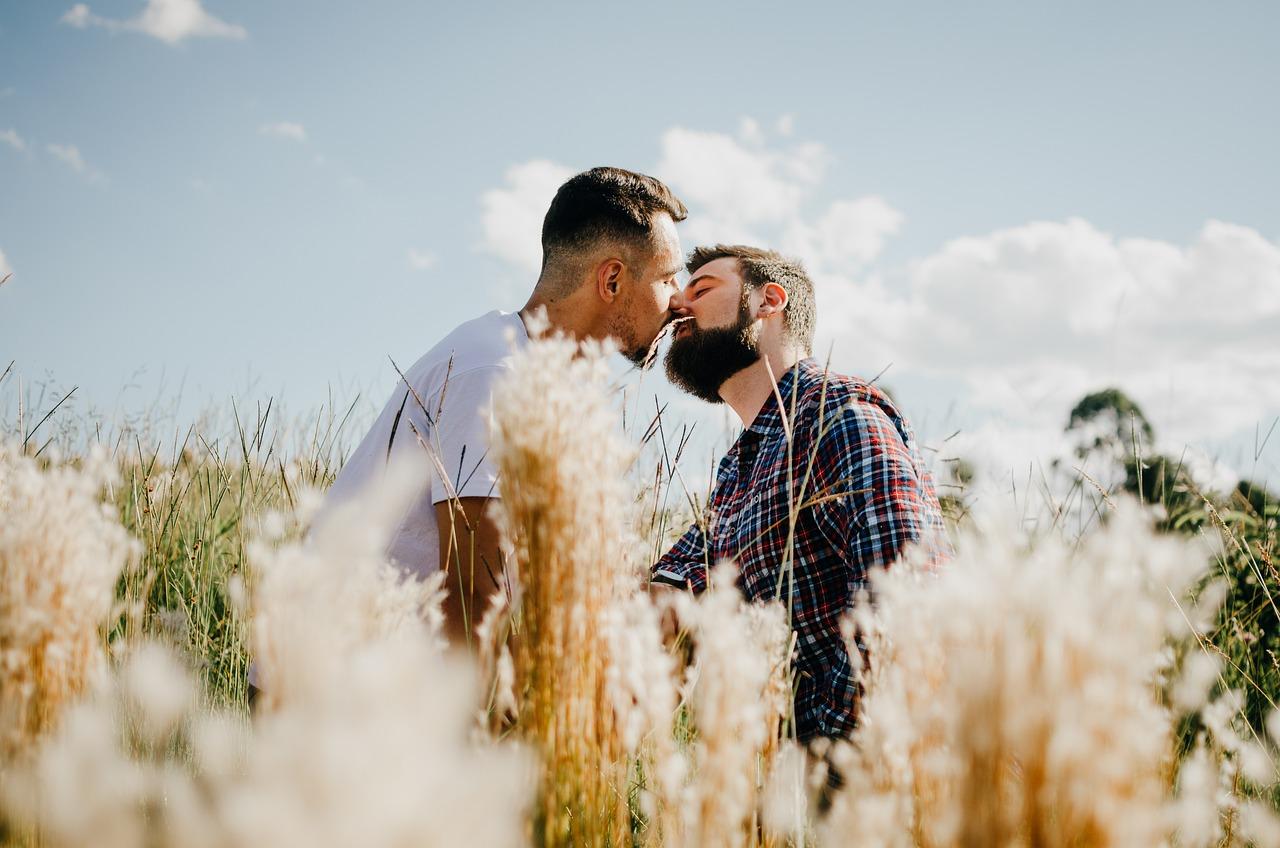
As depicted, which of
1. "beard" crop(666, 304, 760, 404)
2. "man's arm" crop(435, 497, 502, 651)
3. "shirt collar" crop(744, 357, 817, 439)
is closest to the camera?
"man's arm" crop(435, 497, 502, 651)

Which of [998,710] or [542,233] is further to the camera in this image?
[542,233]

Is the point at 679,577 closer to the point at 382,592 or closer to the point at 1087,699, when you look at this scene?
the point at 382,592

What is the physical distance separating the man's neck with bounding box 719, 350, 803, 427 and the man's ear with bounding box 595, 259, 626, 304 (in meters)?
0.78

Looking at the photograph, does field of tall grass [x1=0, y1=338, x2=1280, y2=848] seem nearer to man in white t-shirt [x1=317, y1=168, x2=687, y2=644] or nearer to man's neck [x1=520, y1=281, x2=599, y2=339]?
man in white t-shirt [x1=317, y1=168, x2=687, y2=644]

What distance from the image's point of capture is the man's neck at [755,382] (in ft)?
12.4

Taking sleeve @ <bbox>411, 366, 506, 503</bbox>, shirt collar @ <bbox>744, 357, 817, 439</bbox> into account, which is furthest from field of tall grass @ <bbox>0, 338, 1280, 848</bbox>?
shirt collar @ <bbox>744, 357, 817, 439</bbox>

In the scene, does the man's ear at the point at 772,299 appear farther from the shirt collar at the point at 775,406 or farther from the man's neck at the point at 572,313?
the man's neck at the point at 572,313

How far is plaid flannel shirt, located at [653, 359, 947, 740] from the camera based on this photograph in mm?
2359

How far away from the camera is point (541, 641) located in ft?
3.31

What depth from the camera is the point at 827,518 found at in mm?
2645

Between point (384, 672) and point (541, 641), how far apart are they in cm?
46

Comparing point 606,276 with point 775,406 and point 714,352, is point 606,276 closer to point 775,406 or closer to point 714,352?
point 714,352

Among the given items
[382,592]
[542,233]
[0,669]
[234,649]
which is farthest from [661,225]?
[0,669]

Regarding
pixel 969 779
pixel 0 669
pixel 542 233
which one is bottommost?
pixel 969 779
